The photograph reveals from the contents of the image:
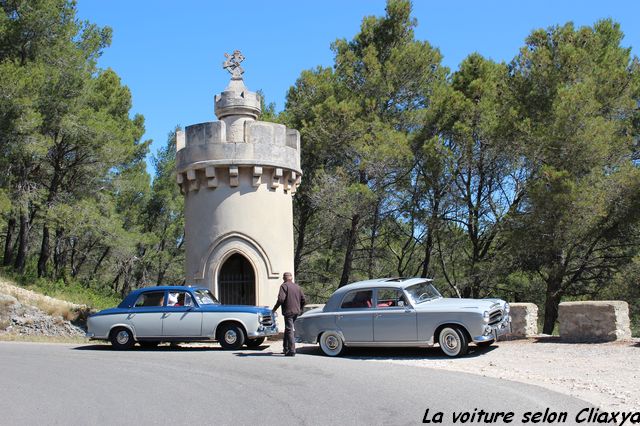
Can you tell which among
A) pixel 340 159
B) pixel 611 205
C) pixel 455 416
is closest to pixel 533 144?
pixel 611 205

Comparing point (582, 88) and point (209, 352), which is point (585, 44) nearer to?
point (582, 88)

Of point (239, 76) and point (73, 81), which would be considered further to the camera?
point (73, 81)

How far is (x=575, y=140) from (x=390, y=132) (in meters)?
7.11

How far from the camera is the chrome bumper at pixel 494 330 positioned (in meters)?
10.8

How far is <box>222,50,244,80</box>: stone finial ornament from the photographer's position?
1745 cm

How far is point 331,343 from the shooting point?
1223 cm

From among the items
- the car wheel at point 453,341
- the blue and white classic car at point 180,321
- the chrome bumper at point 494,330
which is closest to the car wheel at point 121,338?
the blue and white classic car at point 180,321

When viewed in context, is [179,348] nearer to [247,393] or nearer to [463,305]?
[247,393]

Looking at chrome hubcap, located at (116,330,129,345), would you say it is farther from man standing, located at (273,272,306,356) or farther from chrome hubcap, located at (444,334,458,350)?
chrome hubcap, located at (444,334,458,350)

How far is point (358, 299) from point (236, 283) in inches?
203

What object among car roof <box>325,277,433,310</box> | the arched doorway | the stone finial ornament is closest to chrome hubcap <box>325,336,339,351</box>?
car roof <box>325,277,433,310</box>

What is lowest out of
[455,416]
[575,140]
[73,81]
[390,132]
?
[455,416]

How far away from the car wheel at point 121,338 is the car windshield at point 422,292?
6.25 metres

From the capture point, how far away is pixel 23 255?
27.1 m
